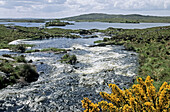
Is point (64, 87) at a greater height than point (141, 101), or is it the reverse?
point (141, 101)

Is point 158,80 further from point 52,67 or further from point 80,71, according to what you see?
point 52,67

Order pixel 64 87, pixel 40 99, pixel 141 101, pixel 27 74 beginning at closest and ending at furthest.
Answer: pixel 141 101
pixel 40 99
pixel 64 87
pixel 27 74

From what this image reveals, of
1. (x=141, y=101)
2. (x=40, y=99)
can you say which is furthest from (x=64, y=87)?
(x=141, y=101)

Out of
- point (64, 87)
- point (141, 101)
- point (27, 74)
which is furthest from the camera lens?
point (27, 74)

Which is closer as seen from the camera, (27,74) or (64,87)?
(64,87)

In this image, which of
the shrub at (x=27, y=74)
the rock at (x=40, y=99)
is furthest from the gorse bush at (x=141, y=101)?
the shrub at (x=27, y=74)

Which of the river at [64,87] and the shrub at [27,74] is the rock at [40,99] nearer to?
the river at [64,87]

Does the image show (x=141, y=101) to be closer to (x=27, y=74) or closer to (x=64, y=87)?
(x=64, y=87)

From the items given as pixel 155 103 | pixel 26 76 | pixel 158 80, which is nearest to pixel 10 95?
pixel 26 76

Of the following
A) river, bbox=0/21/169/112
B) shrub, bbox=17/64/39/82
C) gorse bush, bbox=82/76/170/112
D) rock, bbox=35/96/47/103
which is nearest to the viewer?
gorse bush, bbox=82/76/170/112

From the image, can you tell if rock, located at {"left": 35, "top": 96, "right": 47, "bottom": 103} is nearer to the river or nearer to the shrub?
the river

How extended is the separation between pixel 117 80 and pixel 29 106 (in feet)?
35.5

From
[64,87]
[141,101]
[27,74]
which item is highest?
[141,101]

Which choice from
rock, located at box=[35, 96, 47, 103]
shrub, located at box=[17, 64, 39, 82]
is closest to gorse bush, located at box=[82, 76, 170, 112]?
rock, located at box=[35, 96, 47, 103]
